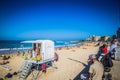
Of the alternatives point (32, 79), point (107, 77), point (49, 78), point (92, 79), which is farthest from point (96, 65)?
point (32, 79)

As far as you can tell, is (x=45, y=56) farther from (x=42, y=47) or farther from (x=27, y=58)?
(x=27, y=58)

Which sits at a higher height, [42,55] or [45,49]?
[45,49]

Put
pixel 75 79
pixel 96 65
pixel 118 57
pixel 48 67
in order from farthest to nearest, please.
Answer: pixel 48 67 < pixel 118 57 < pixel 75 79 < pixel 96 65

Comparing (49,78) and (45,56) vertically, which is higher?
(45,56)

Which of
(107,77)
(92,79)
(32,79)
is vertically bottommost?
(32,79)

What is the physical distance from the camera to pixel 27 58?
12.8 metres

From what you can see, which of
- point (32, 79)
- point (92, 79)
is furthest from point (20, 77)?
point (92, 79)

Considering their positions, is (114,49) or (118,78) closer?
(118,78)

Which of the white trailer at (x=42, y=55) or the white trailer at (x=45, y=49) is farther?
the white trailer at (x=45, y=49)

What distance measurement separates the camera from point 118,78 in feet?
28.3

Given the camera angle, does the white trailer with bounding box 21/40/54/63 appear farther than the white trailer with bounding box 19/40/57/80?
Yes

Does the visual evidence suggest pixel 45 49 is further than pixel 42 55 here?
Yes

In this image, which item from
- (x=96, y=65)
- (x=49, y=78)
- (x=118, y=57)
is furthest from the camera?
(x=118, y=57)

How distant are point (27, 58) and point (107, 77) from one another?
7.57 m
